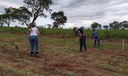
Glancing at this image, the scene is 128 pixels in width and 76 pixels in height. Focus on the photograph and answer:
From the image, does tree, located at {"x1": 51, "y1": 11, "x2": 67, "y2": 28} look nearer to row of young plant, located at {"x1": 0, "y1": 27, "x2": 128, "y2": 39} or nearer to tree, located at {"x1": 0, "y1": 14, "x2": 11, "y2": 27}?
tree, located at {"x1": 0, "y1": 14, "x2": 11, "y2": 27}

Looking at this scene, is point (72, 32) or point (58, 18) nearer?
point (72, 32)

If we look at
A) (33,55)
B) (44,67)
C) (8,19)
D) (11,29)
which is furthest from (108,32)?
(8,19)

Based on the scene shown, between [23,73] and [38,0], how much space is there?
1858 inches

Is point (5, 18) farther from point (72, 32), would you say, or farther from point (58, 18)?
point (72, 32)

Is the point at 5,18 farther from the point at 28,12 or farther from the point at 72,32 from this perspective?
the point at 72,32

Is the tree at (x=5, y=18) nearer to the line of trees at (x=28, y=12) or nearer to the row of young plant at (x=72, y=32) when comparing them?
the line of trees at (x=28, y=12)

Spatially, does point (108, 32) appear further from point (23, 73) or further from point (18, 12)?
point (18, 12)

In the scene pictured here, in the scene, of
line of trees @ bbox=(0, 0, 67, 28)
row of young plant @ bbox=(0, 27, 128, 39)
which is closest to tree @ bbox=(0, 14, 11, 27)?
line of trees @ bbox=(0, 0, 67, 28)

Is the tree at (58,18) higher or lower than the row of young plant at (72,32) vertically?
higher

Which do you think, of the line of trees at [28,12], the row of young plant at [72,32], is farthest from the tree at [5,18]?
the row of young plant at [72,32]

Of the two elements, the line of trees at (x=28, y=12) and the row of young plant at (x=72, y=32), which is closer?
the row of young plant at (x=72, y=32)

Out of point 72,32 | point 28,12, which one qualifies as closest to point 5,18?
point 28,12

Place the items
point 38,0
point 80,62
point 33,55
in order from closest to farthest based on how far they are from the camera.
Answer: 1. point 80,62
2. point 33,55
3. point 38,0

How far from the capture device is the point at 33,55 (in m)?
15.6
